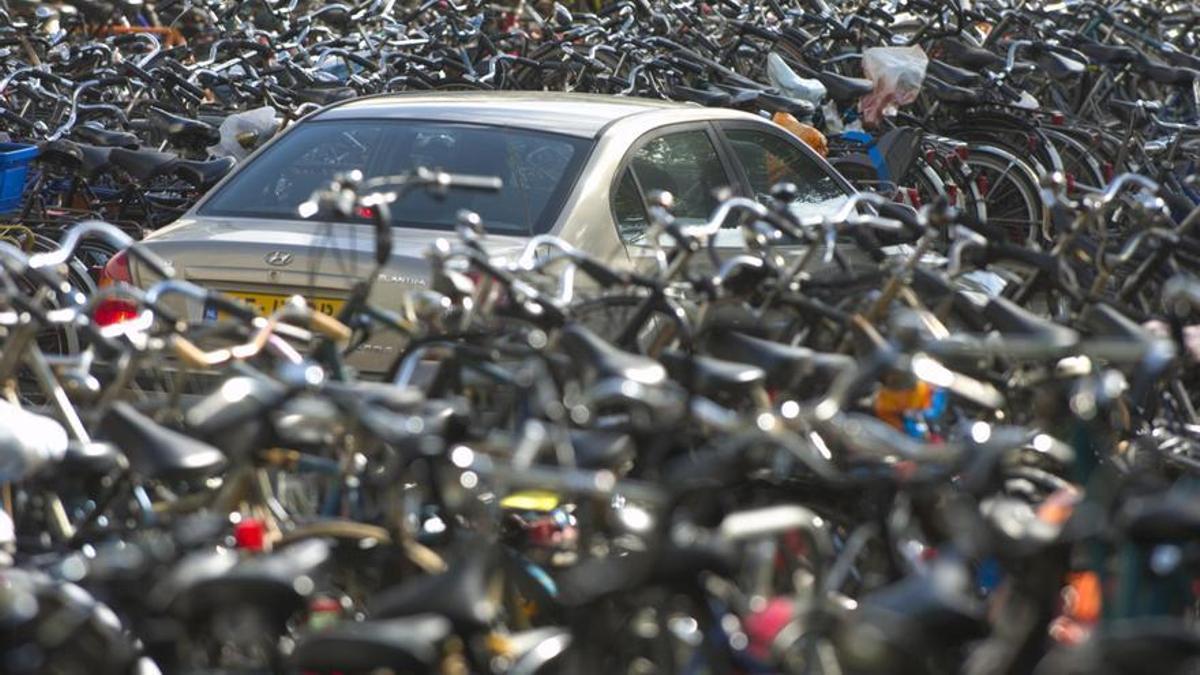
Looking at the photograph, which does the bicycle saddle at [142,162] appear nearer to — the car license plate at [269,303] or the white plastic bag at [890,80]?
the car license plate at [269,303]

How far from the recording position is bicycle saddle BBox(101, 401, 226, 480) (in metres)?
3.76

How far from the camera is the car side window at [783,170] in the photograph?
7.77 meters

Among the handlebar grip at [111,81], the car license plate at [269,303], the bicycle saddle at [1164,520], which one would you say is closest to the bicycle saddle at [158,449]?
the bicycle saddle at [1164,520]

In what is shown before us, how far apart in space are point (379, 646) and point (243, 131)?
23.7 feet

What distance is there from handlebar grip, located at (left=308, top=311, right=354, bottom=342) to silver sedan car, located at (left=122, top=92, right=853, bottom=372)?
117 cm

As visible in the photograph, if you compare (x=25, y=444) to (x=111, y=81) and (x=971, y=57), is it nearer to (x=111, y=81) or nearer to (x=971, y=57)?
(x=111, y=81)

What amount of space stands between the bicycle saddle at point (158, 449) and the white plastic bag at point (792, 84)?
7.81 meters

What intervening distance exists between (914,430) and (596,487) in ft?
5.64

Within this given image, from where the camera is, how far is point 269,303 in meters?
6.58

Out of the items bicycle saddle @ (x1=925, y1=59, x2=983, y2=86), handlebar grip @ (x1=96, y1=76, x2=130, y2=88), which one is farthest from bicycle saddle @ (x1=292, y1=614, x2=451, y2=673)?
bicycle saddle @ (x1=925, y1=59, x2=983, y2=86)

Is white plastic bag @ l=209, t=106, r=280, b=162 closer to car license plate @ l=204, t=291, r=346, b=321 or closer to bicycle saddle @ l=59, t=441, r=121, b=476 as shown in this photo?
car license plate @ l=204, t=291, r=346, b=321

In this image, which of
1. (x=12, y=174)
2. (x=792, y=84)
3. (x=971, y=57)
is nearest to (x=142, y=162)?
(x=12, y=174)

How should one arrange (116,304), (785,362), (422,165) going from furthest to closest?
(422,165), (116,304), (785,362)

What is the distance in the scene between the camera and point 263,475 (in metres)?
4.09
